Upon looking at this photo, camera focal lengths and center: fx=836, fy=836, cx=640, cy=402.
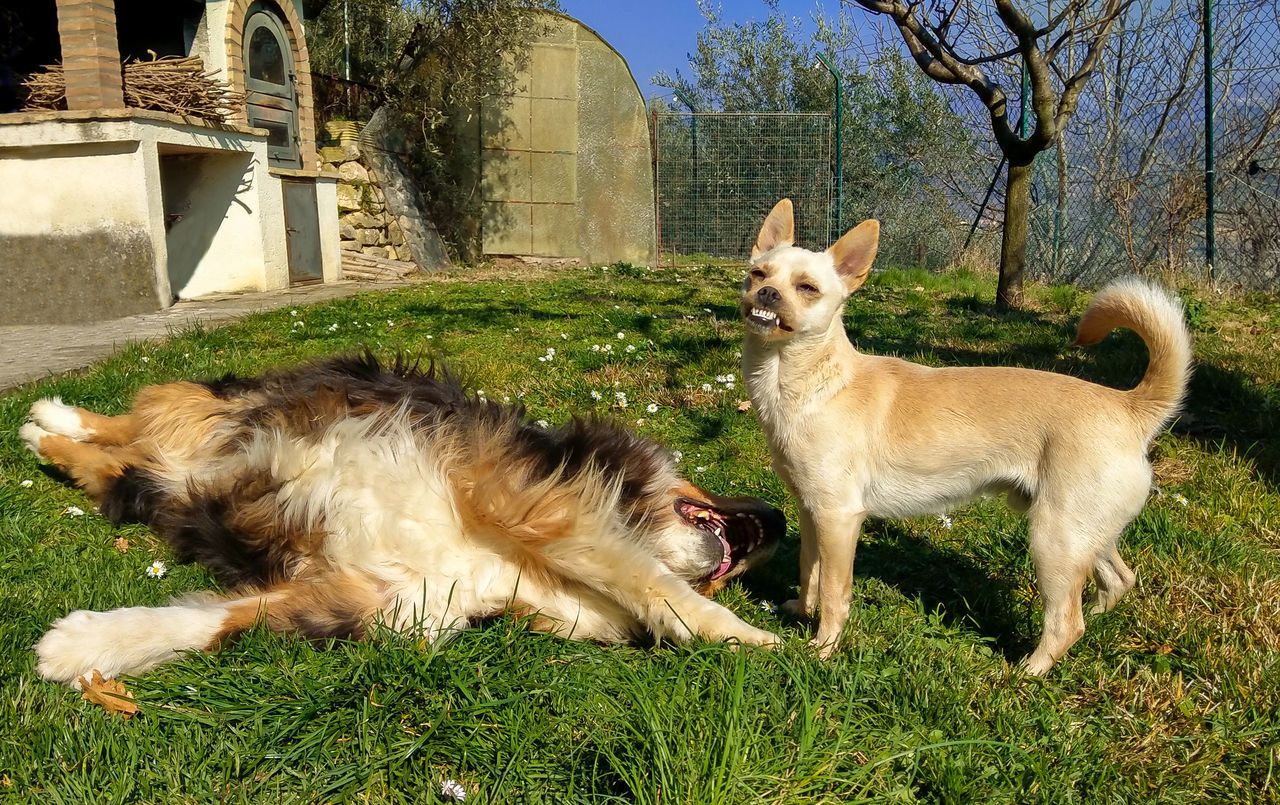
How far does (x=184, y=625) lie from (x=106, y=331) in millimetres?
6635

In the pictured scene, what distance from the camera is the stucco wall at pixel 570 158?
15328 mm

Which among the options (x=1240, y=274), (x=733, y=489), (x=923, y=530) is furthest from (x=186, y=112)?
(x=1240, y=274)

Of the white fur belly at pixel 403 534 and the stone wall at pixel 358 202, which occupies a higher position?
the stone wall at pixel 358 202

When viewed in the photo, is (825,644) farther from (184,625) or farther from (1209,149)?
(1209,149)

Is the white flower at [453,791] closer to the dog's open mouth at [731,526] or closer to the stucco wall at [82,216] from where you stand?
the dog's open mouth at [731,526]

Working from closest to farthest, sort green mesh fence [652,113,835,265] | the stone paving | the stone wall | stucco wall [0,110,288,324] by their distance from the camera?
the stone paving < stucco wall [0,110,288,324] < the stone wall < green mesh fence [652,113,835,265]

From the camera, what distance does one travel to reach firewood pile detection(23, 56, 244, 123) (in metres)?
8.74

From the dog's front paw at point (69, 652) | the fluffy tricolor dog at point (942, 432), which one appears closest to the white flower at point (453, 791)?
the dog's front paw at point (69, 652)

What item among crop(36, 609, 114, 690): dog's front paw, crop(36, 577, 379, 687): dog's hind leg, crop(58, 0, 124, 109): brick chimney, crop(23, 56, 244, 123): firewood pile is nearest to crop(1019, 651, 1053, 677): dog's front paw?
crop(36, 577, 379, 687): dog's hind leg

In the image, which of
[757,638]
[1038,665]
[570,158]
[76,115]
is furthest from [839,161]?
[757,638]

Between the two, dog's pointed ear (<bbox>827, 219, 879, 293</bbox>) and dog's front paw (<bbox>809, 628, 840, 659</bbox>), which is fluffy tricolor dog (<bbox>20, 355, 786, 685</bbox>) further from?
dog's pointed ear (<bbox>827, 219, 879, 293</bbox>)

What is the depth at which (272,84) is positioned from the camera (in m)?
11.2

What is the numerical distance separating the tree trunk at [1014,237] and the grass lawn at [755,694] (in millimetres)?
4936

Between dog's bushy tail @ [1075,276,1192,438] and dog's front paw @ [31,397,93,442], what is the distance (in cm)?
407
